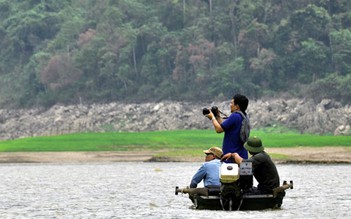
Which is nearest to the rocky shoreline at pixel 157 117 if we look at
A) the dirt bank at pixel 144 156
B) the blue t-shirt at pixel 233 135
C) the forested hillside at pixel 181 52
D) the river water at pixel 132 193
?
the forested hillside at pixel 181 52

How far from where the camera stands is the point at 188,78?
12512 centimetres

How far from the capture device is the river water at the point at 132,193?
33.2m

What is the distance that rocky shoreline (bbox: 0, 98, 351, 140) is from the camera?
4200 inches

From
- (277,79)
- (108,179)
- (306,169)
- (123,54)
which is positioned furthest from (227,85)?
(108,179)

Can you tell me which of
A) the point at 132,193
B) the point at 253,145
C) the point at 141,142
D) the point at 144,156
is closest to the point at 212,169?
the point at 253,145

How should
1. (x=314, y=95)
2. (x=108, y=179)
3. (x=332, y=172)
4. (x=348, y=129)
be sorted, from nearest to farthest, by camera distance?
(x=108, y=179)
(x=332, y=172)
(x=348, y=129)
(x=314, y=95)

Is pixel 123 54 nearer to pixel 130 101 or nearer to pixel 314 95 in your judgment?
pixel 130 101

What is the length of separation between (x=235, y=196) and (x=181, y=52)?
95021 millimetres

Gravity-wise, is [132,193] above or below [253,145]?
below

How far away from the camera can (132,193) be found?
4466 centimetres

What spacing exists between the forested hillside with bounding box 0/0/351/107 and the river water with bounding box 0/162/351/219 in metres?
46.0

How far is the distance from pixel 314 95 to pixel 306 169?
45774 mm

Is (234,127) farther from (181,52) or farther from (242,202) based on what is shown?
(181,52)

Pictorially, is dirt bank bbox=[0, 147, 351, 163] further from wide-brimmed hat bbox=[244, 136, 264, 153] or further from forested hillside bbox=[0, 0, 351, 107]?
wide-brimmed hat bbox=[244, 136, 264, 153]
